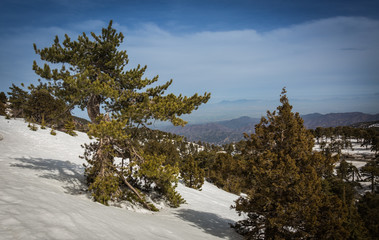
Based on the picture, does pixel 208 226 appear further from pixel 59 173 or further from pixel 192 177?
pixel 192 177

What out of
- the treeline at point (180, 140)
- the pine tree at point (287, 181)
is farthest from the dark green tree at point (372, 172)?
the pine tree at point (287, 181)

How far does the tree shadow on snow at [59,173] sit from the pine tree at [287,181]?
27.8 ft

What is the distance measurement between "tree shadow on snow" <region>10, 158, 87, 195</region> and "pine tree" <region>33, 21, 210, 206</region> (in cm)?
91

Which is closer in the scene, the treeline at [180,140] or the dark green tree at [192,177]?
the treeline at [180,140]

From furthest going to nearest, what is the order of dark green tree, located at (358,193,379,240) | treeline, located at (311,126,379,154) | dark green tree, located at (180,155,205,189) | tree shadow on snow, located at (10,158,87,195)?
treeline, located at (311,126,379,154) → dark green tree, located at (180,155,205,189) → dark green tree, located at (358,193,379,240) → tree shadow on snow, located at (10,158,87,195)

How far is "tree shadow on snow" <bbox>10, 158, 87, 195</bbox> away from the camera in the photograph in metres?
10.7

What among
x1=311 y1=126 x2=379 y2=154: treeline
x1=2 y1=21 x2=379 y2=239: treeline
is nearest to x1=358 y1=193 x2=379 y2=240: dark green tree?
x1=2 y1=21 x2=379 y2=239: treeline

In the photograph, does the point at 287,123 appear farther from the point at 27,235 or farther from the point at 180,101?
the point at 27,235

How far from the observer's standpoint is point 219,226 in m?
12.0

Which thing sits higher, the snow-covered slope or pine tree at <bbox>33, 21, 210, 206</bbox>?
pine tree at <bbox>33, 21, 210, 206</bbox>

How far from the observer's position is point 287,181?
26.8 feet

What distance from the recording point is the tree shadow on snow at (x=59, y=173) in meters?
10.7

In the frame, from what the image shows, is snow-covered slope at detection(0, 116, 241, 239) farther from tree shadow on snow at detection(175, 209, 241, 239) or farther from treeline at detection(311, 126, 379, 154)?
treeline at detection(311, 126, 379, 154)

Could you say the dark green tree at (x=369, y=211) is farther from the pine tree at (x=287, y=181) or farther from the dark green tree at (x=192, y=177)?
the dark green tree at (x=192, y=177)
